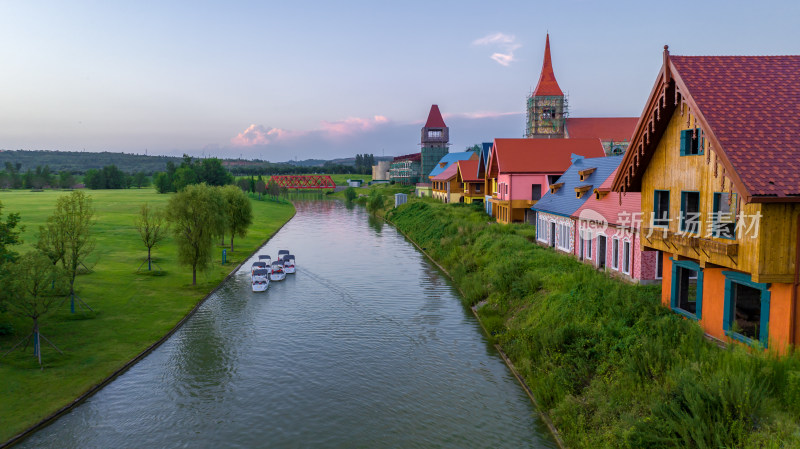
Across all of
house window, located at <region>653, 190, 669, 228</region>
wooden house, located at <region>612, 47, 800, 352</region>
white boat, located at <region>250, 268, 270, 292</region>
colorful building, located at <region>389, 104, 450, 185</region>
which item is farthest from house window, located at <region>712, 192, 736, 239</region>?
colorful building, located at <region>389, 104, 450, 185</region>

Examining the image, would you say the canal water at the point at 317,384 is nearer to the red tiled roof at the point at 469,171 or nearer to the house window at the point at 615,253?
the house window at the point at 615,253

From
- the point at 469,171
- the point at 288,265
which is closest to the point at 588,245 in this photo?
the point at 288,265

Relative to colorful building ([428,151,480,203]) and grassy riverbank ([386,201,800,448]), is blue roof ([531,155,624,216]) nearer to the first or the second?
grassy riverbank ([386,201,800,448])

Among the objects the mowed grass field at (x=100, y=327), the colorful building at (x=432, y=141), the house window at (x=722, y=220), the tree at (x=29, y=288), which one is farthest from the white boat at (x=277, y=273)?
the colorful building at (x=432, y=141)

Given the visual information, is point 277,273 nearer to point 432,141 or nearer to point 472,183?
point 472,183

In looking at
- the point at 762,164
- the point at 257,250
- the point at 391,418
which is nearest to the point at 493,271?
the point at 391,418

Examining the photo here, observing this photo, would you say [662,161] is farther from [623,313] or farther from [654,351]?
[654,351]
